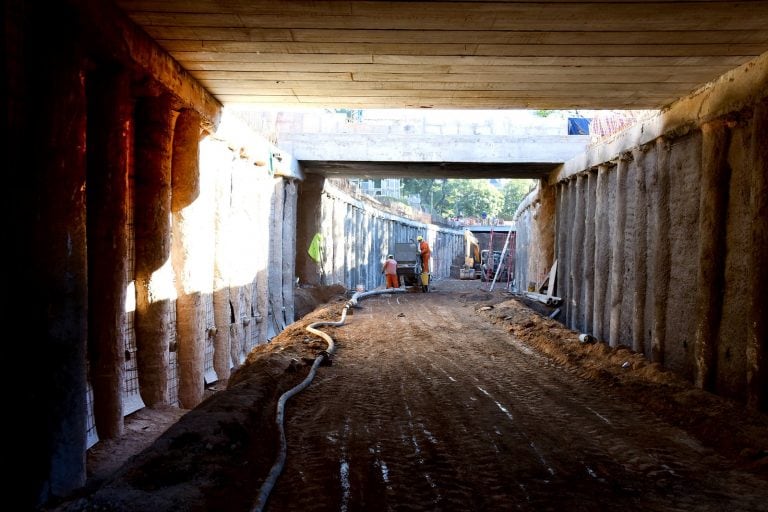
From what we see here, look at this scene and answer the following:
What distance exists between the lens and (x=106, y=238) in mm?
5508

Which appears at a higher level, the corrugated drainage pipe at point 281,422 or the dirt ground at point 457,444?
the corrugated drainage pipe at point 281,422

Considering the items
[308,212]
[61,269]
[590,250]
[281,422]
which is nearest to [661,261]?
[590,250]

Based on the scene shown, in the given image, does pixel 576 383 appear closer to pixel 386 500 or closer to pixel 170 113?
pixel 386 500

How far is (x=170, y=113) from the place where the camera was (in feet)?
22.3

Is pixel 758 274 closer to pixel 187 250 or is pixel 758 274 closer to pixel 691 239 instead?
pixel 691 239

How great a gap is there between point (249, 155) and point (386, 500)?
7.81 meters

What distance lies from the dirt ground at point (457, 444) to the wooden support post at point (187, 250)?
892 millimetres

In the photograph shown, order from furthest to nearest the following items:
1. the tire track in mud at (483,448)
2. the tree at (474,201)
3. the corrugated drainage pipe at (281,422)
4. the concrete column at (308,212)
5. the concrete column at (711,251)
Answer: the tree at (474,201) < the concrete column at (308,212) < the concrete column at (711,251) < the tire track in mud at (483,448) < the corrugated drainage pipe at (281,422)

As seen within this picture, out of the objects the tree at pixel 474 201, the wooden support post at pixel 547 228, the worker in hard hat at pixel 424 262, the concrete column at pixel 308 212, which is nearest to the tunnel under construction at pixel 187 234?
the wooden support post at pixel 547 228

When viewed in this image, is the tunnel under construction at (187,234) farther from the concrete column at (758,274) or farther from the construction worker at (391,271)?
the construction worker at (391,271)

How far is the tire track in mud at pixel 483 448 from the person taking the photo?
3.67 meters

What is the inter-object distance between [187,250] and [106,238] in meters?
1.96

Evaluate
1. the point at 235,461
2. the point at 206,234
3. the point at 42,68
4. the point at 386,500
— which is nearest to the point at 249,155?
the point at 206,234

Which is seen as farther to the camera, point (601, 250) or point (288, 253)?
point (288, 253)
